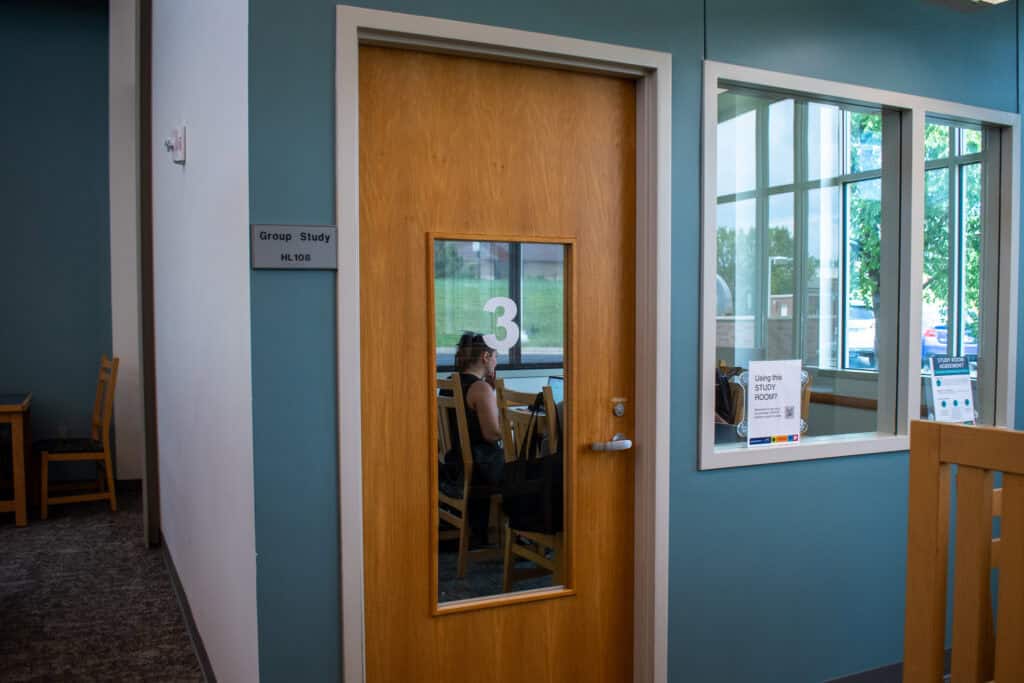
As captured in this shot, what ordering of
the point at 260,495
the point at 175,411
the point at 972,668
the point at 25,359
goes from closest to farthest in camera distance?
the point at 972,668 → the point at 260,495 → the point at 175,411 → the point at 25,359

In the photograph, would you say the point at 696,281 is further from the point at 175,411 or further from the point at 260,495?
the point at 175,411

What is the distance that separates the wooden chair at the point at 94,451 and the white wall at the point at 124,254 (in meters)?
0.44

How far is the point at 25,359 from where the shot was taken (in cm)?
578

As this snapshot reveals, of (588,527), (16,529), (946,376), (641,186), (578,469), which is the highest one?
(641,186)

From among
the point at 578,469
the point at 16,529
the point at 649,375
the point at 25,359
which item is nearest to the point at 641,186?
the point at 649,375

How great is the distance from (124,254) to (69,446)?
1.56m

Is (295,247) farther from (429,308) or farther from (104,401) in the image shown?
(104,401)

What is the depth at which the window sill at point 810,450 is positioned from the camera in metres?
2.66

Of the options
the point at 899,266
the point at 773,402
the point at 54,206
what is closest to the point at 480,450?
the point at 773,402

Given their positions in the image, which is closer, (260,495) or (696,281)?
(260,495)

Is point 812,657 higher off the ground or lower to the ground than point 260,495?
lower

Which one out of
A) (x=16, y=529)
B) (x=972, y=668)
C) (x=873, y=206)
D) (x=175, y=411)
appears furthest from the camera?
(x=16, y=529)

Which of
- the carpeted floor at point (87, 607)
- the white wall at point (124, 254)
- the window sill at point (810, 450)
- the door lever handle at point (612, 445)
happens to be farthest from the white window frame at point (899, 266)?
the white wall at point (124, 254)

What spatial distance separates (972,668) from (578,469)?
48.6 inches
